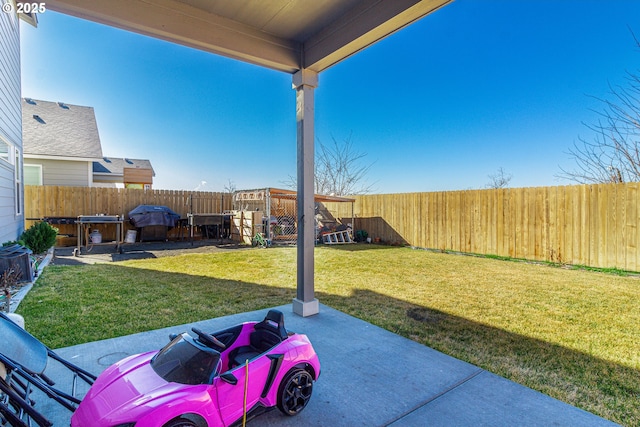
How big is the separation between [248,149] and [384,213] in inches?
356

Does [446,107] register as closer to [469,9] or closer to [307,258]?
[469,9]

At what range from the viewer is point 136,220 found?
10125 millimetres

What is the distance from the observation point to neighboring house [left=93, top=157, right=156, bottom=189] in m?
13.7

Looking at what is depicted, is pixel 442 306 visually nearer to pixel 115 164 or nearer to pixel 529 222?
pixel 529 222

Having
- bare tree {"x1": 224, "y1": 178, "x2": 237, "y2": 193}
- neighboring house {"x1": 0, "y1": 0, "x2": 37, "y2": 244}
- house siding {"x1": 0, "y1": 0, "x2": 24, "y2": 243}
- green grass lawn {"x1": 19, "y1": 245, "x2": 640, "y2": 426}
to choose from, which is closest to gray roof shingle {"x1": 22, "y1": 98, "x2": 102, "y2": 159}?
neighboring house {"x1": 0, "y1": 0, "x2": 37, "y2": 244}

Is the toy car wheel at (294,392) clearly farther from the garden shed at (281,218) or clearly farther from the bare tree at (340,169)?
the bare tree at (340,169)

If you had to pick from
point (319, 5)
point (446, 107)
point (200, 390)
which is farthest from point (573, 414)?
point (446, 107)

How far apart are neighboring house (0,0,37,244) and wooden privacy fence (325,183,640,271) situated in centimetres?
→ 1001

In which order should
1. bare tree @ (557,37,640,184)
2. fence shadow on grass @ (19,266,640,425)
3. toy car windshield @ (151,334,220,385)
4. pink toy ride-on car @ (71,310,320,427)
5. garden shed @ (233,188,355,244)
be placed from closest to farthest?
pink toy ride-on car @ (71,310,320,427) → toy car windshield @ (151,334,220,385) → fence shadow on grass @ (19,266,640,425) → bare tree @ (557,37,640,184) → garden shed @ (233,188,355,244)

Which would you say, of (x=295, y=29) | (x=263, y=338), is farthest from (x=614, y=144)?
(x=263, y=338)

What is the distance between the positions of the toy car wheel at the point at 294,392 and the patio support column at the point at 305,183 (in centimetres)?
167

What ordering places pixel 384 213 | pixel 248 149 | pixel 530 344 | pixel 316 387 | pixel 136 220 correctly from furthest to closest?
pixel 248 149, pixel 384 213, pixel 136 220, pixel 530 344, pixel 316 387

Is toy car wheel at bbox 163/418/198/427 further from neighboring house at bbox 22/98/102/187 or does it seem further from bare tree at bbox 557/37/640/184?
neighboring house at bbox 22/98/102/187

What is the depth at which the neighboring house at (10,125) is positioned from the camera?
540 centimetres
